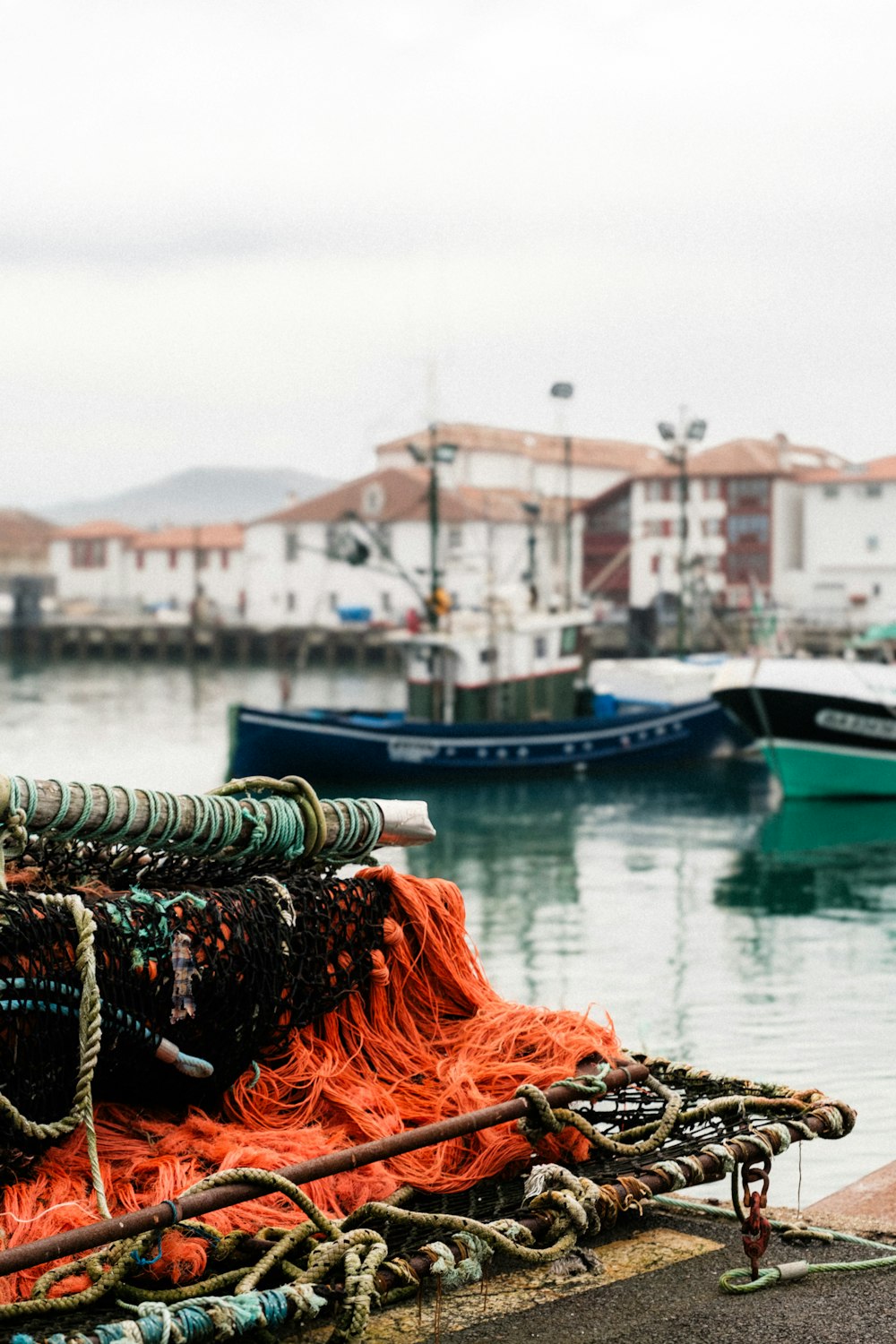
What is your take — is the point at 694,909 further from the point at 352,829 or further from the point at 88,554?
the point at 88,554

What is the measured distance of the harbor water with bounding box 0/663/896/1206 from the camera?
37.1 ft

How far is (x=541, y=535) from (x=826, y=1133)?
68831 millimetres

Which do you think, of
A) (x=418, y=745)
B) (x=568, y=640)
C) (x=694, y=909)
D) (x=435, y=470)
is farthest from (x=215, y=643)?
(x=694, y=909)

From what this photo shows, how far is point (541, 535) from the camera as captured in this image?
240 feet

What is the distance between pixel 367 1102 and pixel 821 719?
2204 centimetres

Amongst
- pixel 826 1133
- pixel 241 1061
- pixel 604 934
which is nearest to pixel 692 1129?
pixel 826 1133

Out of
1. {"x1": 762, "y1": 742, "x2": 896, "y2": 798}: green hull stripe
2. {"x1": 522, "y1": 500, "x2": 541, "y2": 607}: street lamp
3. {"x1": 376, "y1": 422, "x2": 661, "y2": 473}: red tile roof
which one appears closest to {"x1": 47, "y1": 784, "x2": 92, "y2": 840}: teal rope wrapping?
{"x1": 762, "y1": 742, "x2": 896, "y2": 798}: green hull stripe

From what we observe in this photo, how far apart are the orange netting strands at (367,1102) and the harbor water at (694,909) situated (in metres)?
1.06

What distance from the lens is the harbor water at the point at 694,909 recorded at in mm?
11297

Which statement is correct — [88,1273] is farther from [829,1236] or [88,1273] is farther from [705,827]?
[705,827]

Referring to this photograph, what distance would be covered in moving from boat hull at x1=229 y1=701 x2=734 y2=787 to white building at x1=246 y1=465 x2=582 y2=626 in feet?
90.1

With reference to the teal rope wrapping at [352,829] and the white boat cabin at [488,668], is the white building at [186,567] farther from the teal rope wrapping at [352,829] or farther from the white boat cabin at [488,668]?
the teal rope wrapping at [352,829]

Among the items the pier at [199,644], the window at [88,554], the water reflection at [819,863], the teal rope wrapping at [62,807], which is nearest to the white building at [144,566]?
the window at [88,554]

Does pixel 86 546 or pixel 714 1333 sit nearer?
pixel 714 1333
